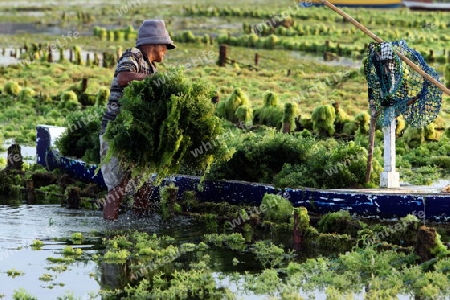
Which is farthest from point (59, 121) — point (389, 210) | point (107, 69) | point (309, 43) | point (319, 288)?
point (309, 43)

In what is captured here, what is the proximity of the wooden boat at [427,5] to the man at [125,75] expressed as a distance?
50.0m

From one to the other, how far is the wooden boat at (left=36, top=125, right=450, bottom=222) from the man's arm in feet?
3.89

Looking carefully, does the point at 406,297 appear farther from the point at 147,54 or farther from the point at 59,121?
the point at 59,121

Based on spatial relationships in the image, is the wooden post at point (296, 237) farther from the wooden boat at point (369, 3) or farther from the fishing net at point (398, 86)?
the wooden boat at point (369, 3)

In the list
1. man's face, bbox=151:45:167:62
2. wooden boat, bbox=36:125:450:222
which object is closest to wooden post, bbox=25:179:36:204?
wooden boat, bbox=36:125:450:222

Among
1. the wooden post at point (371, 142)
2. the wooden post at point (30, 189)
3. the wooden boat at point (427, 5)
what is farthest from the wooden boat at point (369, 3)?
the wooden post at point (371, 142)

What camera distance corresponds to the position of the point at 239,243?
15836 mm

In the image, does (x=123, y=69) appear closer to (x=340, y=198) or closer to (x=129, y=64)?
(x=129, y=64)

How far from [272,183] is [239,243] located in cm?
160

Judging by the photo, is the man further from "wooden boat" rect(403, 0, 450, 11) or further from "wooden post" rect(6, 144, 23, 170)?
"wooden boat" rect(403, 0, 450, 11)

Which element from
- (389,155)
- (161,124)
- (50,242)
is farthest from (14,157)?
(389,155)

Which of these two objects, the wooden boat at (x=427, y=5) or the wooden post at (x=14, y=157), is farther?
the wooden boat at (x=427, y=5)

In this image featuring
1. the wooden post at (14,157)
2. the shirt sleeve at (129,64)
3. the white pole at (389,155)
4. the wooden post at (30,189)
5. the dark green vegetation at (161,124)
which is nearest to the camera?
the dark green vegetation at (161,124)

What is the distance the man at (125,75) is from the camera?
1661 cm
